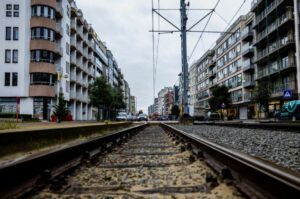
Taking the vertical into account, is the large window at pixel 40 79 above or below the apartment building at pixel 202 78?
below

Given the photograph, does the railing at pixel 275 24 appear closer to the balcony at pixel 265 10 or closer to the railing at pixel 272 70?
the balcony at pixel 265 10

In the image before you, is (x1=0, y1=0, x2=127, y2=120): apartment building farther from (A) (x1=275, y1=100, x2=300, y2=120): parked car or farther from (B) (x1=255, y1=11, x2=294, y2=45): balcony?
(B) (x1=255, y1=11, x2=294, y2=45): balcony

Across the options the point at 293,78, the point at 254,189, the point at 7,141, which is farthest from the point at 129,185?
the point at 293,78

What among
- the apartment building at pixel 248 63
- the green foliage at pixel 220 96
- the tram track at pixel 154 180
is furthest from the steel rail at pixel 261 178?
the green foliage at pixel 220 96

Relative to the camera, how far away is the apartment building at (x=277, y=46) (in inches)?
1834

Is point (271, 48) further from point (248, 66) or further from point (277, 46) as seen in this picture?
point (248, 66)

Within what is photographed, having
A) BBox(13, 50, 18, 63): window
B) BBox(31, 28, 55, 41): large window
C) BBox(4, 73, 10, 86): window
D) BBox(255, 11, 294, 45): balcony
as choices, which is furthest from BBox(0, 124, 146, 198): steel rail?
BBox(255, 11, 294, 45): balcony

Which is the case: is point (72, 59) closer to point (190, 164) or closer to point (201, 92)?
point (190, 164)

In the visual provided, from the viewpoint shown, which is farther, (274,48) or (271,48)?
(271,48)

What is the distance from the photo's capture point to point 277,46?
165ft

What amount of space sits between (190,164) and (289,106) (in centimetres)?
2492

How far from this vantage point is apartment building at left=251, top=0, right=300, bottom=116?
153ft

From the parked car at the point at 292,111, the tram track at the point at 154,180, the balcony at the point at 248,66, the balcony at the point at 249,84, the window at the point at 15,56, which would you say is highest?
the balcony at the point at 248,66

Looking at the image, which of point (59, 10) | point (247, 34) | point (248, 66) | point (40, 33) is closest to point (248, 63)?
point (248, 66)
